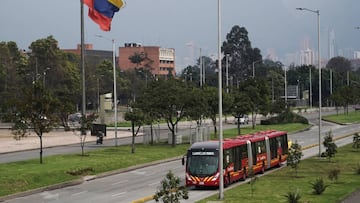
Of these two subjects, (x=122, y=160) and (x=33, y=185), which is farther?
(x=122, y=160)

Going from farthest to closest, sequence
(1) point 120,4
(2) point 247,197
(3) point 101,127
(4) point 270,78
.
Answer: (4) point 270,78, (3) point 101,127, (1) point 120,4, (2) point 247,197

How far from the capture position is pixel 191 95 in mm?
59281

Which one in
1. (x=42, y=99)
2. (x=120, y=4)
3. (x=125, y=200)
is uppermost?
(x=120, y=4)

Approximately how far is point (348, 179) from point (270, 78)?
438ft

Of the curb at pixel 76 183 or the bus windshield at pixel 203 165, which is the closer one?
the curb at pixel 76 183

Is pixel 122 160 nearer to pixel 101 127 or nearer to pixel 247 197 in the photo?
pixel 247 197

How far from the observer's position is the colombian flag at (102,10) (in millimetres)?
44781

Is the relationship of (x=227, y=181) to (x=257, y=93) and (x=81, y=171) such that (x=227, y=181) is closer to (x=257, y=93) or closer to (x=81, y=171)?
(x=81, y=171)

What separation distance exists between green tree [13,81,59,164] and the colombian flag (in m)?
6.12

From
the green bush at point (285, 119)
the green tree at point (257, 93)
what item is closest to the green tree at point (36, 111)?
the green tree at point (257, 93)

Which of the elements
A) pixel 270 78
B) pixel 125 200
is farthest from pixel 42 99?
pixel 270 78

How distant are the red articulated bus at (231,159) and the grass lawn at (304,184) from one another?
3.47ft

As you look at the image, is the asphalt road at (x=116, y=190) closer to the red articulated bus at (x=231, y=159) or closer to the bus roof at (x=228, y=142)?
the red articulated bus at (x=231, y=159)

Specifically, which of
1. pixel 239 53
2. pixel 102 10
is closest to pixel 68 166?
pixel 102 10
